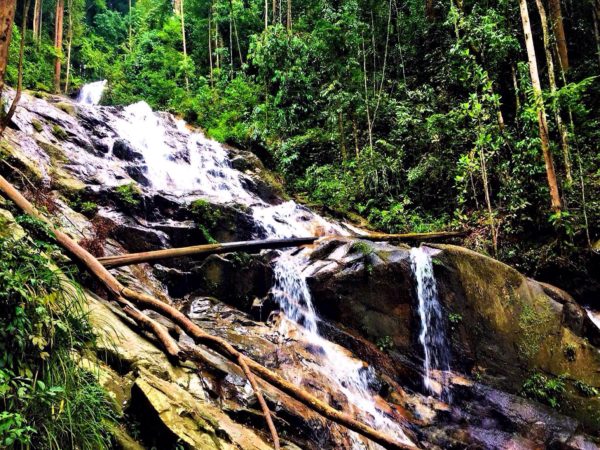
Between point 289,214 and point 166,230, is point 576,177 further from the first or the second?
point 166,230

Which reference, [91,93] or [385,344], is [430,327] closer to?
[385,344]

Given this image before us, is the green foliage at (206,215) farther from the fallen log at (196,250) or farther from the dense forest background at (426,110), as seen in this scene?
the dense forest background at (426,110)

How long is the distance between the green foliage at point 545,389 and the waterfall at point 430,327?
1.58 metres

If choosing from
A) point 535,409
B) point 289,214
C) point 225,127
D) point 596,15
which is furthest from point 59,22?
point 535,409

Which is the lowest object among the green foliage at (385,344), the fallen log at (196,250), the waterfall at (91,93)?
the green foliage at (385,344)

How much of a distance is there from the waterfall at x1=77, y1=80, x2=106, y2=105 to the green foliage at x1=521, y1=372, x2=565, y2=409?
2446 centimetres

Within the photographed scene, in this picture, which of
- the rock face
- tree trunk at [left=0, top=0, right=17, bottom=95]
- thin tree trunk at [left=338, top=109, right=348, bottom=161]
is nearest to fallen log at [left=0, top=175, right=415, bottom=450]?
the rock face

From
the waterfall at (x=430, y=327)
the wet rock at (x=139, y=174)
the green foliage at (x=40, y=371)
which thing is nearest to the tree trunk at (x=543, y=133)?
the waterfall at (x=430, y=327)

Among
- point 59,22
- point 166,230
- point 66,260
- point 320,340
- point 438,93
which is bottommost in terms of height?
point 320,340

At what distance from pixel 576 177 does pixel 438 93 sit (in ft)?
23.9

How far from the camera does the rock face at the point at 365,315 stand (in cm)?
710

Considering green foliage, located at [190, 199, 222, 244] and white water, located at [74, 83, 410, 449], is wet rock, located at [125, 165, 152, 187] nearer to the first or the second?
white water, located at [74, 83, 410, 449]

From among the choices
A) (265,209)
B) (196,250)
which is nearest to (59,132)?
(265,209)

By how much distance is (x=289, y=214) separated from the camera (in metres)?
12.9
